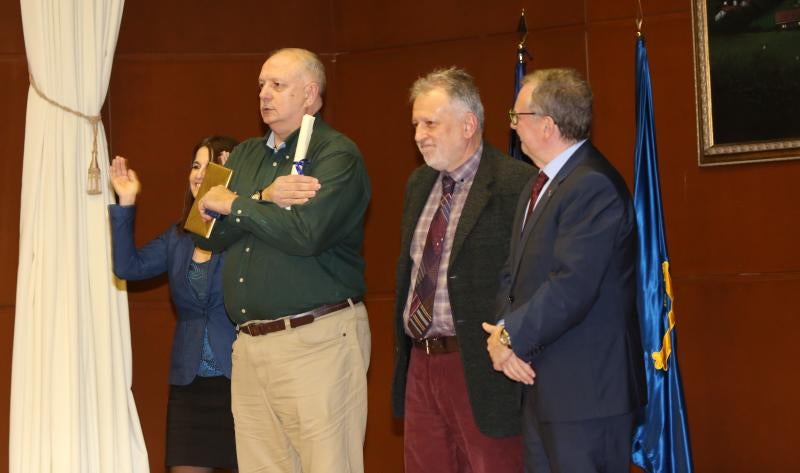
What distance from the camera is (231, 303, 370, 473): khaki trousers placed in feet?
11.2

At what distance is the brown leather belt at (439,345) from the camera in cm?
330

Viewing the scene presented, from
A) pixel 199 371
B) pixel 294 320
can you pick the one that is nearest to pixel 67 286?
pixel 199 371

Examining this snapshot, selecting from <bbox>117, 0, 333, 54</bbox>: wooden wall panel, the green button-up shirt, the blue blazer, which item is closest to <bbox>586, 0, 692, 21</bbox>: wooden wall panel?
<bbox>117, 0, 333, 54</bbox>: wooden wall panel

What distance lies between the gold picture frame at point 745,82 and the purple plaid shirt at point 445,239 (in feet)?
5.06

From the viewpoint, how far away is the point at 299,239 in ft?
10.9

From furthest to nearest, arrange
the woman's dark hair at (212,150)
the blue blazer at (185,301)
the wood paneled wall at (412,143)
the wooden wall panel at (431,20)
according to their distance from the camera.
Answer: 1. the wooden wall panel at (431,20)
2. the wood paneled wall at (412,143)
3. the woman's dark hair at (212,150)
4. the blue blazer at (185,301)

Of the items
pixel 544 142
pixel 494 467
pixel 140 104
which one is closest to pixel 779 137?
pixel 544 142

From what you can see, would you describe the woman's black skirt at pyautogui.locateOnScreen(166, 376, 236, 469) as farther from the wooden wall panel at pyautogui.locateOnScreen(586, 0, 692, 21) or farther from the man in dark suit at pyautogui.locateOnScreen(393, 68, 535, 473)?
the wooden wall panel at pyautogui.locateOnScreen(586, 0, 692, 21)

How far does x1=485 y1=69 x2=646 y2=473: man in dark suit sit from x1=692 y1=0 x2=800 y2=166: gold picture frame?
1.66 meters

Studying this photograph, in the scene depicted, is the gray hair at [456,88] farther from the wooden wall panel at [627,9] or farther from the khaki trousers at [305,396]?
the wooden wall panel at [627,9]

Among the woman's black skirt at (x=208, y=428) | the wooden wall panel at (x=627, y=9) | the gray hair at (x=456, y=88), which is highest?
the wooden wall panel at (x=627, y=9)

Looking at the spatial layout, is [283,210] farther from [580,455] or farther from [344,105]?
[344,105]

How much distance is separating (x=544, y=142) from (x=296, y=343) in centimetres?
103

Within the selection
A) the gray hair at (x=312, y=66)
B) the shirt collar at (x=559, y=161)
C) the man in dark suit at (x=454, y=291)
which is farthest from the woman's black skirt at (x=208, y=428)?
the shirt collar at (x=559, y=161)
